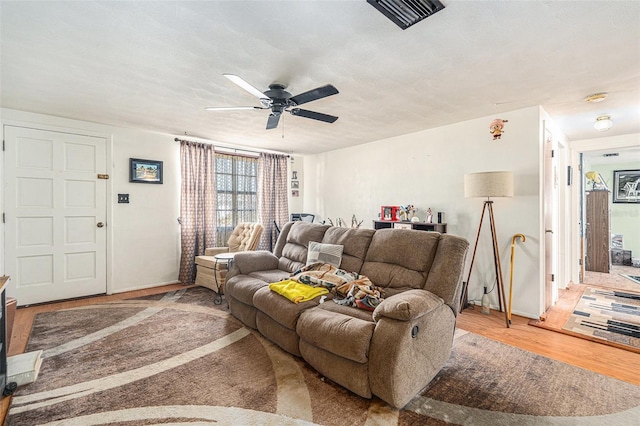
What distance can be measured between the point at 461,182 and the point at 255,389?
3417 millimetres

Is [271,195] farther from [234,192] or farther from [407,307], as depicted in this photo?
[407,307]

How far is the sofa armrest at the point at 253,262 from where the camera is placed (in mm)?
3355

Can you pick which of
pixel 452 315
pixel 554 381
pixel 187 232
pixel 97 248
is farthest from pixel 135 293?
pixel 554 381

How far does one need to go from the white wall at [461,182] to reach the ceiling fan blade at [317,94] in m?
2.38

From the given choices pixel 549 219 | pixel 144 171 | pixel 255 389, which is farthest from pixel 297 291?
pixel 144 171

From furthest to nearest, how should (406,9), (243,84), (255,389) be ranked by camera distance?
(243,84)
(255,389)
(406,9)

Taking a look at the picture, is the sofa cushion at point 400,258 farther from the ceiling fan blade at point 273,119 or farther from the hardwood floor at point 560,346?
the ceiling fan blade at point 273,119

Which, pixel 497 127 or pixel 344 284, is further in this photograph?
pixel 497 127

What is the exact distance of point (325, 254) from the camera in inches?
119

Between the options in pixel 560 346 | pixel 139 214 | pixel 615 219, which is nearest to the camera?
pixel 560 346

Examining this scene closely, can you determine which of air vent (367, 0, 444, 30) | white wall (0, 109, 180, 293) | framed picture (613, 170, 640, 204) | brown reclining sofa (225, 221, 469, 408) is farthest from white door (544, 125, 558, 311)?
white wall (0, 109, 180, 293)

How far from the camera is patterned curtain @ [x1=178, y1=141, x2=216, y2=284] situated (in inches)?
184

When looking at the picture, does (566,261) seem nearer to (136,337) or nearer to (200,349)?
(200,349)

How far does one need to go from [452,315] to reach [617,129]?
161 inches
